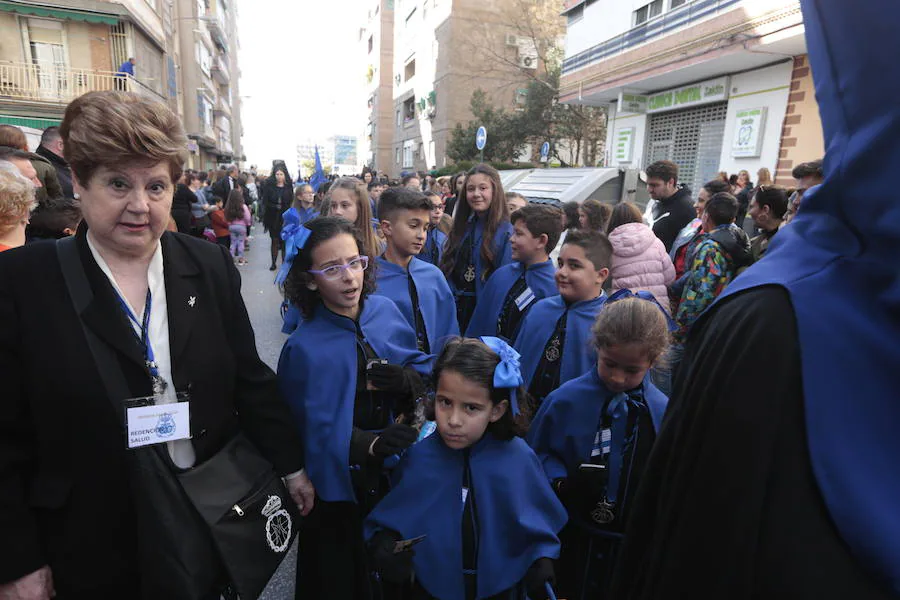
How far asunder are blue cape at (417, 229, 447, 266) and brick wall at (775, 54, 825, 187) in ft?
32.7

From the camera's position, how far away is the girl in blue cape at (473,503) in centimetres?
190

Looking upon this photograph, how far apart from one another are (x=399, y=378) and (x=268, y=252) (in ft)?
41.3

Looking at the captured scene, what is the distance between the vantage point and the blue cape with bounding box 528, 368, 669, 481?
2.21 meters

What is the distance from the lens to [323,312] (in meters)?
2.43

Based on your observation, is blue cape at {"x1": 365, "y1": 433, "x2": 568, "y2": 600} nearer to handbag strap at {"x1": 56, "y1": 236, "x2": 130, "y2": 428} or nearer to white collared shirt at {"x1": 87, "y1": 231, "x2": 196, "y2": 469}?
white collared shirt at {"x1": 87, "y1": 231, "x2": 196, "y2": 469}

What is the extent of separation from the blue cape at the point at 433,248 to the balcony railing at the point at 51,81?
705 inches

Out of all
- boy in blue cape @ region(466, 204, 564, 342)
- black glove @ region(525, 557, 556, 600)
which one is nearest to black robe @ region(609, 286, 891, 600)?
black glove @ region(525, 557, 556, 600)

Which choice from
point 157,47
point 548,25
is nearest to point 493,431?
point 157,47

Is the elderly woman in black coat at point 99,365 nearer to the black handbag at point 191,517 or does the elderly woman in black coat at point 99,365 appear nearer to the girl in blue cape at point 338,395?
the black handbag at point 191,517

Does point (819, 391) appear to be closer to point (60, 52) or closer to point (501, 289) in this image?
point (501, 289)

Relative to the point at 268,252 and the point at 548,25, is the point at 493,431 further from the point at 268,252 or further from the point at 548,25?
the point at 548,25

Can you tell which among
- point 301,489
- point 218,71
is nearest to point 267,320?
→ point 301,489

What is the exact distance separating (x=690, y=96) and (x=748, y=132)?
321 centimetres

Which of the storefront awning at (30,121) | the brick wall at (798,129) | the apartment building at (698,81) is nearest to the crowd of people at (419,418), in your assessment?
the apartment building at (698,81)
